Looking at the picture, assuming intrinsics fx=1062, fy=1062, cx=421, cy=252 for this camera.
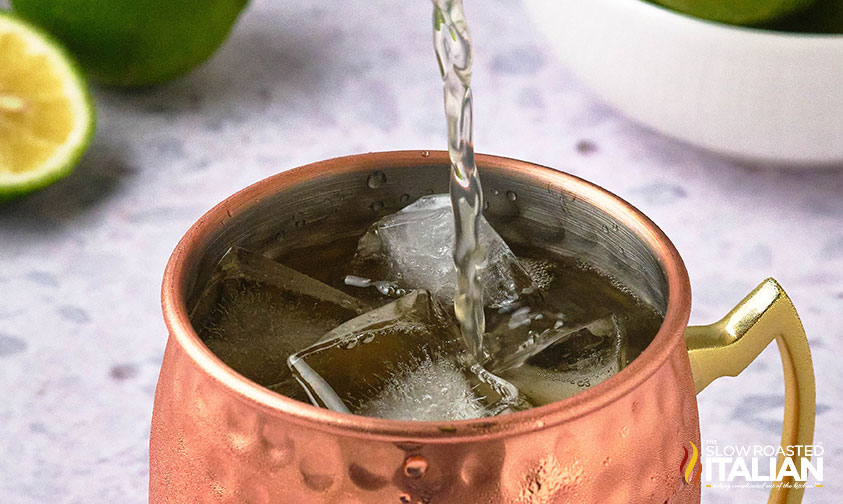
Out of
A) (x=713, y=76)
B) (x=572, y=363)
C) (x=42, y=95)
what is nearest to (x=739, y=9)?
(x=713, y=76)

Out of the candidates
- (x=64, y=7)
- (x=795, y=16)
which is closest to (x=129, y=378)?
(x=64, y=7)

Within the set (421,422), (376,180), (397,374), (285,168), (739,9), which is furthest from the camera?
(285,168)

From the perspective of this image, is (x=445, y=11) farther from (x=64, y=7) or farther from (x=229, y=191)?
(x=64, y=7)

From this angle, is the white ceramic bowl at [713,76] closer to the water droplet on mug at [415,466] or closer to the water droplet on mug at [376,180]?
the water droplet on mug at [376,180]

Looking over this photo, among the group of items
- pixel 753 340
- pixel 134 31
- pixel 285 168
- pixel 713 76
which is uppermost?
pixel 753 340

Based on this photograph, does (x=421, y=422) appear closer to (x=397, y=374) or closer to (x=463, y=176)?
(x=397, y=374)

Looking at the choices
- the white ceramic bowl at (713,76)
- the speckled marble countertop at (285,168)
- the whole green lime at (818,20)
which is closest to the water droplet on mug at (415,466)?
the speckled marble countertop at (285,168)
